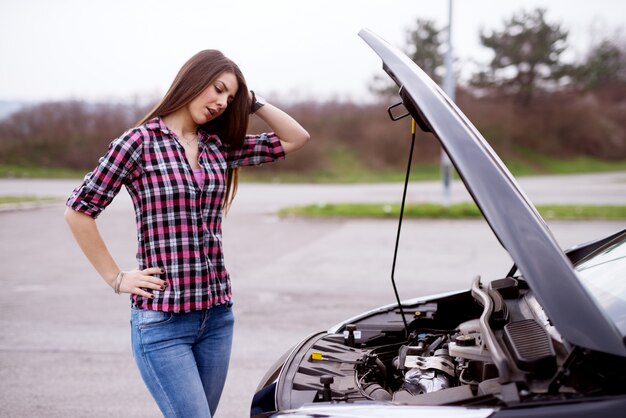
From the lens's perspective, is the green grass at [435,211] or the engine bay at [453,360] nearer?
the engine bay at [453,360]

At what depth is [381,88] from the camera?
35281 millimetres

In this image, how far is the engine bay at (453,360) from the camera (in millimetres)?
1490

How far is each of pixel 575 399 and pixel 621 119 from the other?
4373 cm

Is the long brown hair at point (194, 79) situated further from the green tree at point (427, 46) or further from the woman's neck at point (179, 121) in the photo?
the green tree at point (427, 46)

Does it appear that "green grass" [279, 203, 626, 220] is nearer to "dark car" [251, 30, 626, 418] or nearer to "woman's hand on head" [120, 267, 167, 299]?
"dark car" [251, 30, 626, 418]

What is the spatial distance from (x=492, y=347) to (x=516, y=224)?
0.39m

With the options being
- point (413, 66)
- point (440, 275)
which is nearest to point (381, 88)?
point (440, 275)

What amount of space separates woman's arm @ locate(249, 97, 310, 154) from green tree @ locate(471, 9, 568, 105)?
36.4 m

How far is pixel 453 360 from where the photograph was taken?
216 cm

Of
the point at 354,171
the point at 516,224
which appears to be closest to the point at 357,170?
the point at 354,171

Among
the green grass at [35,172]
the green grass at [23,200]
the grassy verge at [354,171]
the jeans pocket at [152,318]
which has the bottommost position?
the jeans pocket at [152,318]

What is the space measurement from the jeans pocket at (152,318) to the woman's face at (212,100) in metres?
0.74

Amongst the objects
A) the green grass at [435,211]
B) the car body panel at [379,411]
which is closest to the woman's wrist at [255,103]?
the car body panel at [379,411]

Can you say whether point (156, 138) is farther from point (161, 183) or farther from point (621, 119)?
point (621, 119)
